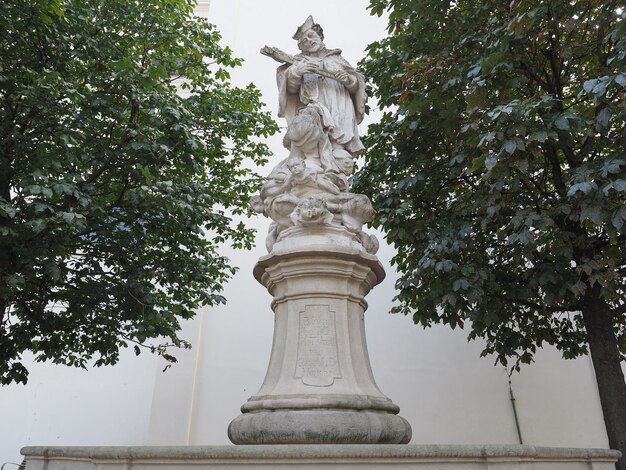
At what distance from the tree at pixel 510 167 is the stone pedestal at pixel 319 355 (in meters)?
1.66

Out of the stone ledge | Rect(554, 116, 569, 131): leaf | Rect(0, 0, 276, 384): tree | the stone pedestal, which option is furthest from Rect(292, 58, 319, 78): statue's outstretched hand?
the stone ledge

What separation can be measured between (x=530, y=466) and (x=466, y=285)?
261 centimetres

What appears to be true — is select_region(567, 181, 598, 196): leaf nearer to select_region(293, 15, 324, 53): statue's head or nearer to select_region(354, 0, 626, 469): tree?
select_region(354, 0, 626, 469): tree

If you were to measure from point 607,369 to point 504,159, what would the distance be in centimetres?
264

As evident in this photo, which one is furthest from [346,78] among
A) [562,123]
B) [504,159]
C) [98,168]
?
[98,168]

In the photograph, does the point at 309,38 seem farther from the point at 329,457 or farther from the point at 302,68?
the point at 329,457

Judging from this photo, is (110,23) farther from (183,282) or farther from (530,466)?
(530,466)

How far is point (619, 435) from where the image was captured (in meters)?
5.51

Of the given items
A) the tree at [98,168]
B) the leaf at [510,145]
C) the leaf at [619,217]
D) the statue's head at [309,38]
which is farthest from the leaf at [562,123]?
the tree at [98,168]

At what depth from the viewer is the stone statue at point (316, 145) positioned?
4.62 metres

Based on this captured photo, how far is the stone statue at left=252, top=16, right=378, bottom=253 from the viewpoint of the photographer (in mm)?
4621

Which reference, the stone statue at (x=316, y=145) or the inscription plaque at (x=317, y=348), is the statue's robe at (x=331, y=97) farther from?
the inscription plaque at (x=317, y=348)

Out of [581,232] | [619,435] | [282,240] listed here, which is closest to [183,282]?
[282,240]

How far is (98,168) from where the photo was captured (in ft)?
22.1
